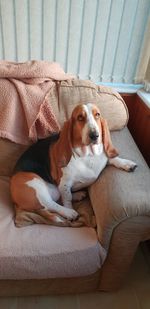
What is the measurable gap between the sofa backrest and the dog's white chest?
11.8 inches

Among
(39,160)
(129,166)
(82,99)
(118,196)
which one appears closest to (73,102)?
(82,99)

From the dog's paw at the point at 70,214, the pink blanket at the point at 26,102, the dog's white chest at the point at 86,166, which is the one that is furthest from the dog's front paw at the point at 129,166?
the pink blanket at the point at 26,102

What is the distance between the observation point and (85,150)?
125cm

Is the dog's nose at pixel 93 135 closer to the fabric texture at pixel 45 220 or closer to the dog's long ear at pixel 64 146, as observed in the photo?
the dog's long ear at pixel 64 146

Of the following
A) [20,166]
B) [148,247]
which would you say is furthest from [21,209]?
[148,247]

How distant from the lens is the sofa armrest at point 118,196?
1.07 m

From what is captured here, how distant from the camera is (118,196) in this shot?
44.2 inches

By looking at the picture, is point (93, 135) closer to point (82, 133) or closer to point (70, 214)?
point (82, 133)

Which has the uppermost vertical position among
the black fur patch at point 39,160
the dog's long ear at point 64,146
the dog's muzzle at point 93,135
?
the dog's muzzle at point 93,135

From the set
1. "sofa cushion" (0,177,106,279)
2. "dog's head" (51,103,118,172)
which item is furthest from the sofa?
"dog's head" (51,103,118,172)

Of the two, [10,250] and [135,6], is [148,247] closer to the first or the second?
[10,250]

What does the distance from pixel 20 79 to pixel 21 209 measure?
0.72 m

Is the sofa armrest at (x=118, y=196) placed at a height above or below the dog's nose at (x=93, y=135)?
below

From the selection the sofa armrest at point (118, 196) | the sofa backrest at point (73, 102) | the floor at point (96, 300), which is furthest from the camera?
the sofa backrest at point (73, 102)
